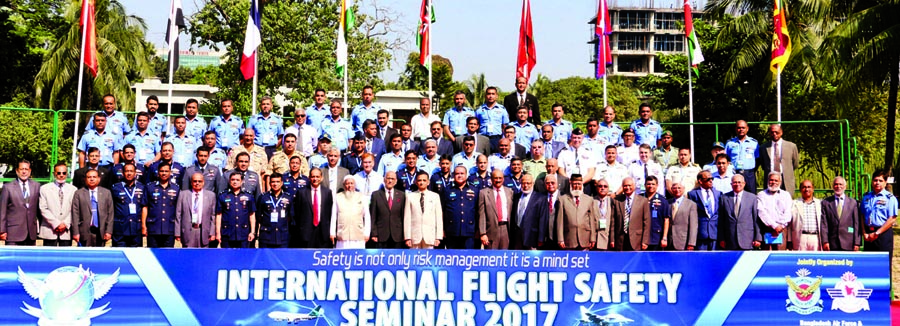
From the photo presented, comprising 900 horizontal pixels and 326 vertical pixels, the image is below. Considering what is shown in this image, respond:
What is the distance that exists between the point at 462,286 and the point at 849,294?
3.61m

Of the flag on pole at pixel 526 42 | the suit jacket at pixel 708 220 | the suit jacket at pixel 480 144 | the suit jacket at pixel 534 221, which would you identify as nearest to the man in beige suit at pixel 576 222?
the suit jacket at pixel 534 221

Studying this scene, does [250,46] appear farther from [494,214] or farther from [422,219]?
[494,214]

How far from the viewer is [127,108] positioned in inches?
1578

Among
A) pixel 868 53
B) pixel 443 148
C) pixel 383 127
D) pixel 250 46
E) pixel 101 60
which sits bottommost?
pixel 443 148

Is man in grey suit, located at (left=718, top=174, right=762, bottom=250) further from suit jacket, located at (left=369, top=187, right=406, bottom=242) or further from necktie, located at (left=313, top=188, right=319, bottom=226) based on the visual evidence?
necktie, located at (left=313, top=188, right=319, bottom=226)

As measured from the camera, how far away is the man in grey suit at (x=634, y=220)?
35.7 ft

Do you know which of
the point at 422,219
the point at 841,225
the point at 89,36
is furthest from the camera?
the point at 89,36

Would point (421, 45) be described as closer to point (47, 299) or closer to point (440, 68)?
point (47, 299)

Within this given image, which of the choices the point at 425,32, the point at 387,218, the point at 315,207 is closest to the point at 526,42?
the point at 425,32

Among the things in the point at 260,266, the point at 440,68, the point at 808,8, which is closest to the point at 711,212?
the point at 260,266

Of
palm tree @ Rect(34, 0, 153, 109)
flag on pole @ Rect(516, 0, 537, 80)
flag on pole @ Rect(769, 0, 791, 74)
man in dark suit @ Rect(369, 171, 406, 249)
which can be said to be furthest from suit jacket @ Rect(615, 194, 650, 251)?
palm tree @ Rect(34, 0, 153, 109)

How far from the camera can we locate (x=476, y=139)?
1294 cm

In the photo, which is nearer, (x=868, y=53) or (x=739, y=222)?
(x=739, y=222)

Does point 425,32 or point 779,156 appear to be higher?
point 425,32
